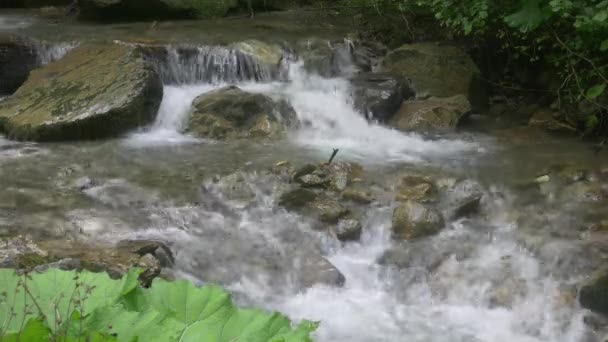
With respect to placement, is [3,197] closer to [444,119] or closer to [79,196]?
[79,196]

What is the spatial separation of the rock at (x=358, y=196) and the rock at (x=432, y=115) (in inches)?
101

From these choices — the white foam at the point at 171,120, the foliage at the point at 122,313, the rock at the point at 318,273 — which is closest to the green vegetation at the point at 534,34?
the rock at the point at 318,273

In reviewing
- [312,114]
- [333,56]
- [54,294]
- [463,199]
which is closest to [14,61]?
[312,114]

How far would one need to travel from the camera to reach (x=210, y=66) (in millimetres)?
9523

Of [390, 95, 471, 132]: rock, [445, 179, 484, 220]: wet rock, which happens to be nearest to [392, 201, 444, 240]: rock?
[445, 179, 484, 220]: wet rock

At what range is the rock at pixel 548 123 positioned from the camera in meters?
8.09

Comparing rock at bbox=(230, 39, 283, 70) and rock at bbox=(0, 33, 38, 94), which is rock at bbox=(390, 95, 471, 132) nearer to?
rock at bbox=(230, 39, 283, 70)

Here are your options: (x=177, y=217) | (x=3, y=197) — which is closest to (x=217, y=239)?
(x=177, y=217)

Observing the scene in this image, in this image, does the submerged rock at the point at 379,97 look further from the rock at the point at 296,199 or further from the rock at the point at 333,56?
the rock at the point at 296,199

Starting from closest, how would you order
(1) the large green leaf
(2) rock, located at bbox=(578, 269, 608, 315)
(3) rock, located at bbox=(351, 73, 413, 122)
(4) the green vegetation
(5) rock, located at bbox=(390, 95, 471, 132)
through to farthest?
(1) the large green leaf < (2) rock, located at bbox=(578, 269, 608, 315) < (4) the green vegetation < (5) rock, located at bbox=(390, 95, 471, 132) < (3) rock, located at bbox=(351, 73, 413, 122)

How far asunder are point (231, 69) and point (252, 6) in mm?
3930

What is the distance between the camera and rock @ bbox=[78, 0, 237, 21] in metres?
11.8

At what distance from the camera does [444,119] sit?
8.55m

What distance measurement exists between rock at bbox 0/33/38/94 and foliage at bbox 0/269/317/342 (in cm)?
867
